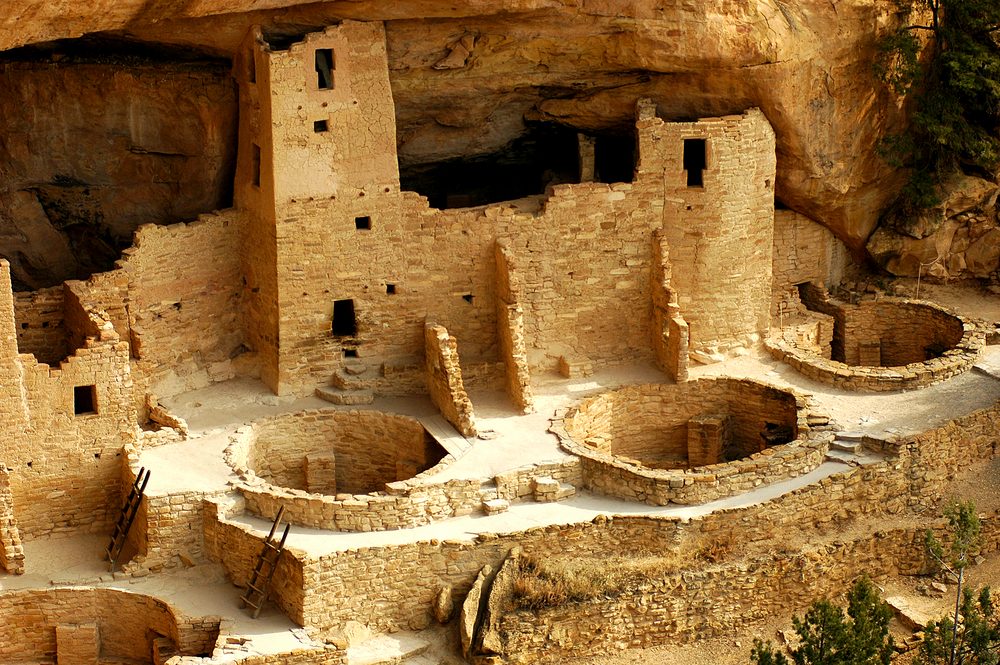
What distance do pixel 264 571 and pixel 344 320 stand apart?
5.74 m

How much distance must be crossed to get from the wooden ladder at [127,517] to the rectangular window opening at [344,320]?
4.70 metres

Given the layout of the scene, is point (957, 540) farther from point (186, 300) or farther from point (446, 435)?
point (186, 300)

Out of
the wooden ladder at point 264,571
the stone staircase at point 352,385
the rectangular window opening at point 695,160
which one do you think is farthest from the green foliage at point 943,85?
the wooden ladder at point 264,571

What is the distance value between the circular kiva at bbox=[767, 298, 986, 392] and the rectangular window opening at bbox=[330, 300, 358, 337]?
7.06 metres

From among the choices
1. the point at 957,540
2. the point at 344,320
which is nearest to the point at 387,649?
the point at 344,320

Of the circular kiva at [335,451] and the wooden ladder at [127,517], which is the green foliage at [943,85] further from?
the wooden ladder at [127,517]

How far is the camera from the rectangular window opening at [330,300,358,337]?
32.7m

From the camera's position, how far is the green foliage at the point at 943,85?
33.9m

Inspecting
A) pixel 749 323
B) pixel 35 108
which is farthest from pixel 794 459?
pixel 35 108

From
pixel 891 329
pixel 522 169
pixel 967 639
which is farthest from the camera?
pixel 891 329

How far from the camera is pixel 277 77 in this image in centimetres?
3084

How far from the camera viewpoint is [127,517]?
29.5m

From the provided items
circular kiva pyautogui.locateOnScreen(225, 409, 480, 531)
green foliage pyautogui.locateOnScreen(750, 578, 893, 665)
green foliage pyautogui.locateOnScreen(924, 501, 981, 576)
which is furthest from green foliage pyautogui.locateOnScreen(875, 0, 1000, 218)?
green foliage pyautogui.locateOnScreen(750, 578, 893, 665)

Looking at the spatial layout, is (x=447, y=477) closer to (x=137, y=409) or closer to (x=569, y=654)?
(x=569, y=654)
